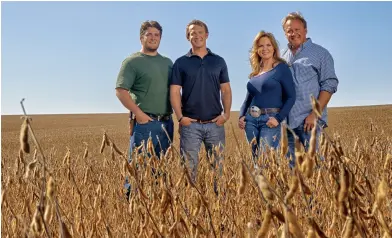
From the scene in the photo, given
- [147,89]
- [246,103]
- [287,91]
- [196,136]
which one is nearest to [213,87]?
[246,103]

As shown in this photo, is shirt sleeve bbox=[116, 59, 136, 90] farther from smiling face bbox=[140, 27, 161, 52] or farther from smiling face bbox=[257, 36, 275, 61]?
smiling face bbox=[257, 36, 275, 61]

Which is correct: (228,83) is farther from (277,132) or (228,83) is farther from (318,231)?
(318,231)

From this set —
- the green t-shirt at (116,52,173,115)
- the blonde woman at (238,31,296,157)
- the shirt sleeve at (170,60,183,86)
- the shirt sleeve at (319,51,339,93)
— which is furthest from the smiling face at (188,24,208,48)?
the shirt sleeve at (319,51,339,93)

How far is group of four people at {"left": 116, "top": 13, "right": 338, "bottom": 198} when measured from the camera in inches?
139

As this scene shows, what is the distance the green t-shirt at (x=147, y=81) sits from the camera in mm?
3795

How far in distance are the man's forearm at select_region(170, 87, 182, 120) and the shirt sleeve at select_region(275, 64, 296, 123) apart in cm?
82

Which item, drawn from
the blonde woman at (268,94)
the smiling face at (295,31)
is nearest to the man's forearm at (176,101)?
the blonde woman at (268,94)

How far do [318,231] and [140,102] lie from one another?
3078 mm

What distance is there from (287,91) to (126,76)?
1.37 meters

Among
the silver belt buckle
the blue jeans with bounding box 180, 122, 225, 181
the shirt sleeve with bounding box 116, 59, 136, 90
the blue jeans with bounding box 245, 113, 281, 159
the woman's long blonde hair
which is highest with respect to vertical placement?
the woman's long blonde hair

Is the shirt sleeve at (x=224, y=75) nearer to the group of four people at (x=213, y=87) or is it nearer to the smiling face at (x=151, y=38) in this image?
the group of four people at (x=213, y=87)

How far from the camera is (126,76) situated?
12.5 ft

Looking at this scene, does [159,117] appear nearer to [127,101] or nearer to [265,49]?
[127,101]

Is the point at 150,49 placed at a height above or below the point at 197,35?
below
